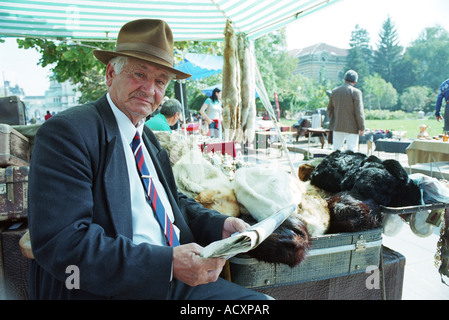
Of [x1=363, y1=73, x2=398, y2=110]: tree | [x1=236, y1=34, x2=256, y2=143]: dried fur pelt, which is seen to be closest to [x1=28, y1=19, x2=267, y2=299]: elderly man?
[x1=236, y1=34, x2=256, y2=143]: dried fur pelt

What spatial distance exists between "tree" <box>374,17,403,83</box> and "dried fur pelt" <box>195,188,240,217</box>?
76498 millimetres

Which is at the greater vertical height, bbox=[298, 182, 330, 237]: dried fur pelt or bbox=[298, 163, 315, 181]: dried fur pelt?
bbox=[298, 163, 315, 181]: dried fur pelt

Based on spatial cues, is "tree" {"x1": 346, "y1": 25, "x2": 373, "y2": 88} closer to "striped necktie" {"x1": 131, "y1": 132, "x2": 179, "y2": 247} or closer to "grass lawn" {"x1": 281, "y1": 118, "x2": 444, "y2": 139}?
"grass lawn" {"x1": 281, "y1": 118, "x2": 444, "y2": 139}

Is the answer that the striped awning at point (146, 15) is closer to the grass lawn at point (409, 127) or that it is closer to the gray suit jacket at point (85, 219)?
the gray suit jacket at point (85, 219)

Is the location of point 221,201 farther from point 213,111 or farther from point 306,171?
point 213,111

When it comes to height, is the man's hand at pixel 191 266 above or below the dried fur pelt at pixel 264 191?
below

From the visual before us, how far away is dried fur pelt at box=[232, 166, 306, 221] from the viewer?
1712 mm

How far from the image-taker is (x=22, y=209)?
1981mm

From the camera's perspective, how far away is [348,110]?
261 inches

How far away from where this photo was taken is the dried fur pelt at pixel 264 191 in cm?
171

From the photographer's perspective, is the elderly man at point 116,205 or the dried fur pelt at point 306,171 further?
the dried fur pelt at point 306,171

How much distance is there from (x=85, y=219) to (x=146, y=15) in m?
3.67

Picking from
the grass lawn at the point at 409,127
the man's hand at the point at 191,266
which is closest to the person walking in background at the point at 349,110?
the man's hand at the point at 191,266

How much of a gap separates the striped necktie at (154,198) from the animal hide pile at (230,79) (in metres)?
2.16
